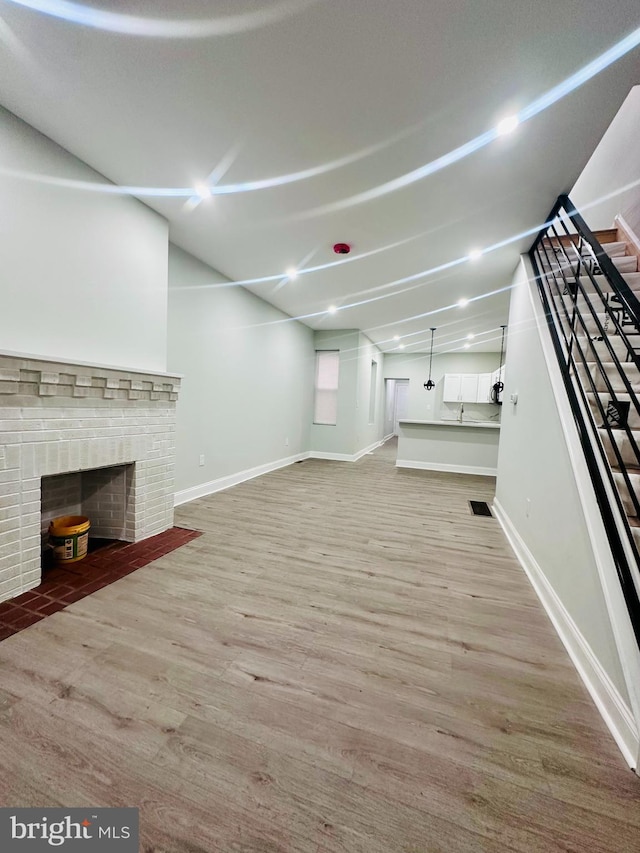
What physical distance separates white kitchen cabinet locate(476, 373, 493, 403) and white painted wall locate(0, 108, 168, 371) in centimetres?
732

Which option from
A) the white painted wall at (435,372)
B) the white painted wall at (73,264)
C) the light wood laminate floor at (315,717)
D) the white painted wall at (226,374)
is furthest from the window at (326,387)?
the light wood laminate floor at (315,717)

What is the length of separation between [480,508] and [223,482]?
10.7 feet

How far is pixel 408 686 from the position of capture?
1450 mm

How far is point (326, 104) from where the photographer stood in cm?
179

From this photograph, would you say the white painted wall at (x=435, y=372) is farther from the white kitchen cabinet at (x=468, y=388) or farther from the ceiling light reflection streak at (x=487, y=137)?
the ceiling light reflection streak at (x=487, y=137)

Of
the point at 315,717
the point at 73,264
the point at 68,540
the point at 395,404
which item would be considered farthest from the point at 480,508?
the point at 395,404

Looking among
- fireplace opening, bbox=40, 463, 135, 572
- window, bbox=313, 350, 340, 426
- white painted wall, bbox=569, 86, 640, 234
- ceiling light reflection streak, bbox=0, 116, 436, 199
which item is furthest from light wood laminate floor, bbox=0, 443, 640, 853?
window, bbox=313, 350, 340, 426

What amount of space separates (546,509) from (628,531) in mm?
906

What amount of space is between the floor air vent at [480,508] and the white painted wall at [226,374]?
3129 millimetres

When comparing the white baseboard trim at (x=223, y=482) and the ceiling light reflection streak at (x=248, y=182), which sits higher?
the ceiling light reflection streak at (x=248, y=182)

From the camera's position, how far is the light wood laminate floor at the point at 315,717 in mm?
971

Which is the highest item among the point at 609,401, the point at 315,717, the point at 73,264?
the point at 73,264

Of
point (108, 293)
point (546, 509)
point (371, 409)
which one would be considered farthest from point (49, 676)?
point (371, 409)

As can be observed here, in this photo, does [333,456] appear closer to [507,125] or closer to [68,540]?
[68,540]
